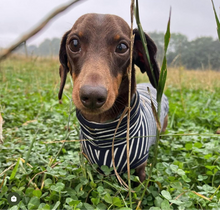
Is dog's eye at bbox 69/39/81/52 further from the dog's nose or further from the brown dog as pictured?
the dog's nose

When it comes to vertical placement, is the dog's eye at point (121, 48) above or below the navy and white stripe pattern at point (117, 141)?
above

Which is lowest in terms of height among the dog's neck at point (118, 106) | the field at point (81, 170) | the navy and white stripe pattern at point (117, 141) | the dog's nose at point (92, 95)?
the field at point (81, 170)

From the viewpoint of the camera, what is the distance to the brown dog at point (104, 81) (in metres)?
1.32

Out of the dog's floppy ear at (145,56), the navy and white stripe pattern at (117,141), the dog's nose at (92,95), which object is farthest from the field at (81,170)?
the dog's floppy ear at (145,56)

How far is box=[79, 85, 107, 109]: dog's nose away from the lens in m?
1.23

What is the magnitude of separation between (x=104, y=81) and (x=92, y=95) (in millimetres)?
120

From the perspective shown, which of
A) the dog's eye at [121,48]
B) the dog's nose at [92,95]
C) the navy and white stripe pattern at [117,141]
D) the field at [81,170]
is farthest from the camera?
the navy and white stripe pattern at [117,141]

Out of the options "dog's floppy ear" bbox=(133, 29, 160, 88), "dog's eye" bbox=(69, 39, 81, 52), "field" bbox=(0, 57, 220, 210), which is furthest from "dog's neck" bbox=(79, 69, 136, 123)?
"dog's eye" bbox=(69, 39, 81, 52)

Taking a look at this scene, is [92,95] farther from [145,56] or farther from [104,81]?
[145,56]

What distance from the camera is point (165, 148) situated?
2479 millimetres

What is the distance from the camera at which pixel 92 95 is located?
1239 millimetres

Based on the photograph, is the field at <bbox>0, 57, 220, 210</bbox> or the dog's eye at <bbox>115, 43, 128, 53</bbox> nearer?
the field at <bbox>0, 57, 220, 210</bbox>

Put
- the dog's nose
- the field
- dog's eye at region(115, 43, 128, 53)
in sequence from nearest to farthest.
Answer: the dog's nose, the field, dog's eye at region(115, 43, 128, 53)

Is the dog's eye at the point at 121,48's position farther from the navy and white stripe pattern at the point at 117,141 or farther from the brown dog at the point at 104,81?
the navy and white stripe pattern at the point at 117,141
